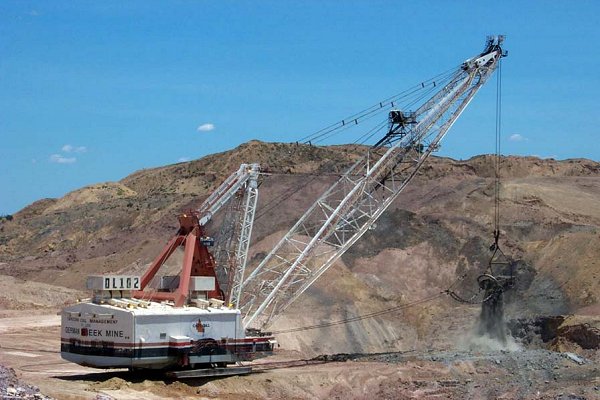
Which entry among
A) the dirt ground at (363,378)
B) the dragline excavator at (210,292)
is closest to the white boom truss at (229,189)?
the dragline excavator at (210,292)

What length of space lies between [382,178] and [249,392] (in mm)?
12603

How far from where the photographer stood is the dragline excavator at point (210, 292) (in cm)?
3397

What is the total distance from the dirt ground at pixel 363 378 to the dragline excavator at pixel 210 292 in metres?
1.09

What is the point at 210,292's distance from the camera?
37.7 m

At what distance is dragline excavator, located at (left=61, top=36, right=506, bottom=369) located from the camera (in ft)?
111

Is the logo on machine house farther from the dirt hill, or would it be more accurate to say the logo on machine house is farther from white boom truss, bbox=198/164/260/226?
white boom truss, bbox=198/164/260/226

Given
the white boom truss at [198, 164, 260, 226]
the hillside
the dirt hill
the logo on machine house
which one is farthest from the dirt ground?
the hillside

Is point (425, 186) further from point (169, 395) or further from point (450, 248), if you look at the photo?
point (169, 395)

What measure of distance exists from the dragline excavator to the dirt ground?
1.09m

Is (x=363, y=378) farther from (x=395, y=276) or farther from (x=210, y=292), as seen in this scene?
(x=395, y=276)

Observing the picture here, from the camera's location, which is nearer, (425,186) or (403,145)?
(403,145)

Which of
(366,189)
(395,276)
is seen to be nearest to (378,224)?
(395,276)

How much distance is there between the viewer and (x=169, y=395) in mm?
33156

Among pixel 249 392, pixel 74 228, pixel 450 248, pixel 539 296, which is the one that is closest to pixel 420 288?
pixel 450 248
